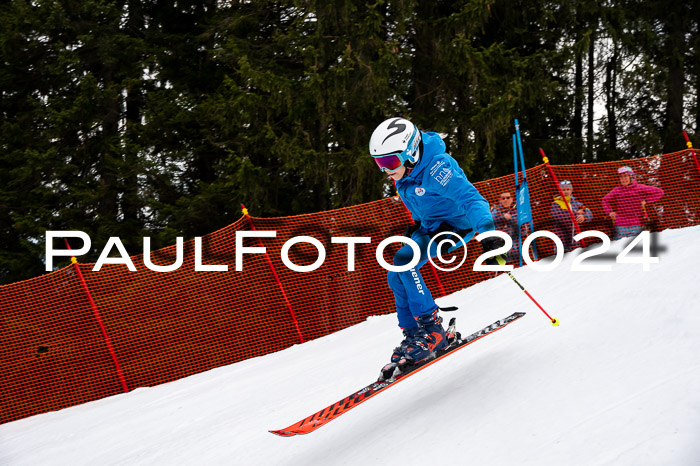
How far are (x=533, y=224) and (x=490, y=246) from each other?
5802 millimetres

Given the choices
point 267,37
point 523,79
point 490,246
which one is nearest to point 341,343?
point 490,246

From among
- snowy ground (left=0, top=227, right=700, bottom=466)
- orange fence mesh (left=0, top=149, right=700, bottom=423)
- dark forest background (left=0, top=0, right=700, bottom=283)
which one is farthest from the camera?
dark forest background (left=0, top=0, right=700, bottom=283)

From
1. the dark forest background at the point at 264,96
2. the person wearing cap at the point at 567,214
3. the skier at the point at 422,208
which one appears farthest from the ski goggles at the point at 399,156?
the dark forest background at the point at 264,96

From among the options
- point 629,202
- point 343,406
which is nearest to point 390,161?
point 343,406

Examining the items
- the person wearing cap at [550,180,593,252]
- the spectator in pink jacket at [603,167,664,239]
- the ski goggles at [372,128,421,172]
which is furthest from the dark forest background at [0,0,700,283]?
the ski goggles at [372,128,421,172]

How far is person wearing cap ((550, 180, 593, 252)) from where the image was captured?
29.6 ft

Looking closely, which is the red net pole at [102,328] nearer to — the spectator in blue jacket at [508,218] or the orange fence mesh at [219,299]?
the orange fence mesh at [219,299]

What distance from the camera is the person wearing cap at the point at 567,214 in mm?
9023

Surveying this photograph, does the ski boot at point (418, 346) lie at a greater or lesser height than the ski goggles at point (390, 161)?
lesser

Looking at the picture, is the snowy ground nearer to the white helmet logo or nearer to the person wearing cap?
the person wearing cap

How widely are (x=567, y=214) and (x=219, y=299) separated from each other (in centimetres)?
529

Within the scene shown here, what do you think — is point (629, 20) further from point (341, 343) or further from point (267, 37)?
point (341, 343)

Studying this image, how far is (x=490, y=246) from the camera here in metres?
4.00

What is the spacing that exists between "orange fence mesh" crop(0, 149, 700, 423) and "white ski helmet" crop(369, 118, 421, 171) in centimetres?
357
